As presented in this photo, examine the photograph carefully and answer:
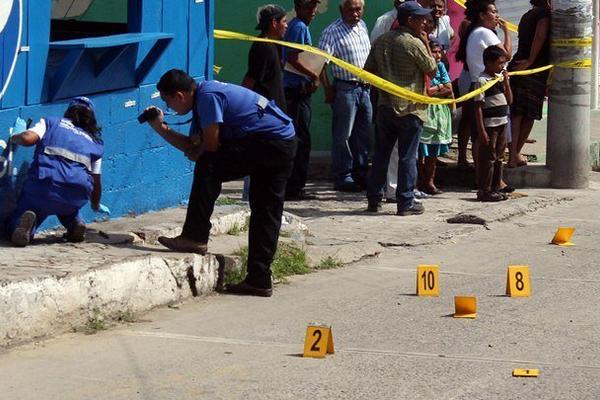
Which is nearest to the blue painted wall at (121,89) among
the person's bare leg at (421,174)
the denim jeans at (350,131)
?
the denim jeans at (350,131)

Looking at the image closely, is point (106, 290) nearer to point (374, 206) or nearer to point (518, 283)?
point (518, 283)

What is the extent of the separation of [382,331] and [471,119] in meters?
5.34

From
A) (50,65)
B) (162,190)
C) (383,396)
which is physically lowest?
(383,396)

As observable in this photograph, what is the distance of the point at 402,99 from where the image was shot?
38.1 feet

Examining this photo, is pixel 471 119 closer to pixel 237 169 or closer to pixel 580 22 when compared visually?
pixel 580 22

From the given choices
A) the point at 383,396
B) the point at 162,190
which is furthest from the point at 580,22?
the point at 383,396

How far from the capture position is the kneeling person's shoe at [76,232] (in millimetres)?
8883

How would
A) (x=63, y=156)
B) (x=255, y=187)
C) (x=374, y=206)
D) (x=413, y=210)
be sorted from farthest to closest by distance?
(x=374, y=206) < (x=413, y=210) < (x=255, y=187) < (x=63, y=156)

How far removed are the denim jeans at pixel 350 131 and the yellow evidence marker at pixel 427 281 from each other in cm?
426

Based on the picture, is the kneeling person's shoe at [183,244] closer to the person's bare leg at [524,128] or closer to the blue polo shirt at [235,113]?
the blue polo shirt at [235,113]

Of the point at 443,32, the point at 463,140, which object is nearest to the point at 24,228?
the point at 463,140

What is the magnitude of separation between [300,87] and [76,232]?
13.8 feet

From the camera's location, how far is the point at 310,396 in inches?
254

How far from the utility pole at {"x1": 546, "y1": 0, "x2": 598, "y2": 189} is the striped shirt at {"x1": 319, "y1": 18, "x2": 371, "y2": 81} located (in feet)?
6.53
